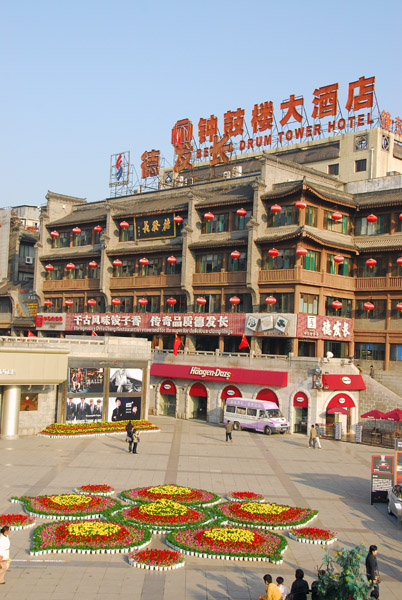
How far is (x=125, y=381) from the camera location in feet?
160

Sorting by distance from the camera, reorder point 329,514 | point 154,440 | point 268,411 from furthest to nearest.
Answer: point 268,411
point 154,440
point 329,514

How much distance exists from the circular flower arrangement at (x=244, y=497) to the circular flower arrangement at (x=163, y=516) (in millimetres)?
2518

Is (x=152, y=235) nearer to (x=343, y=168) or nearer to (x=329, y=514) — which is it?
(x=343, y=168)

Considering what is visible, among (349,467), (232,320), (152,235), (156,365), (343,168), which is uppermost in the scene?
(343,168)

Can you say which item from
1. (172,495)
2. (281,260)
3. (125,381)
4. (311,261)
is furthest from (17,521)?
(311,261)

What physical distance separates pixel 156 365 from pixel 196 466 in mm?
24689

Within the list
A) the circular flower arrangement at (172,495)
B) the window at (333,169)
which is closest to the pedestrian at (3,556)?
the circular flower arrangement at (172,495)

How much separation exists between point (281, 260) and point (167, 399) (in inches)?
634

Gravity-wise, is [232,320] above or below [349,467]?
above

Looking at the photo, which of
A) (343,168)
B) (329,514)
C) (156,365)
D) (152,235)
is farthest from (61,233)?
(329,514)

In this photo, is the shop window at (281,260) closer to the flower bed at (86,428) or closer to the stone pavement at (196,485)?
the stone pavement at (196,485)

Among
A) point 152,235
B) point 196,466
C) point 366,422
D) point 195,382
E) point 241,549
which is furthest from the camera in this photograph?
point 152,235

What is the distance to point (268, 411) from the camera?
4841cm

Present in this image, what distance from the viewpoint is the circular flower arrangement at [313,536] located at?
22578 millimetres
